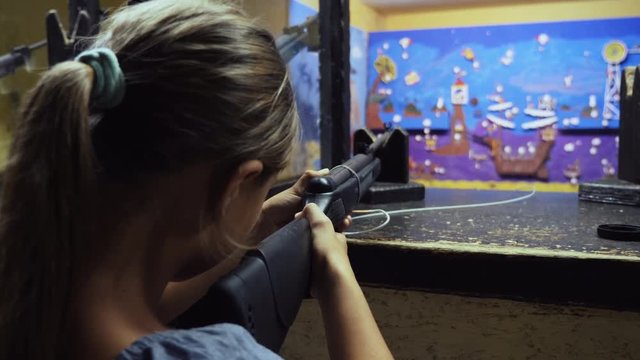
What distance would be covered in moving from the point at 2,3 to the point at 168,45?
85 centimetres

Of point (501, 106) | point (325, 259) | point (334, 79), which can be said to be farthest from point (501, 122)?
point (325, 259)

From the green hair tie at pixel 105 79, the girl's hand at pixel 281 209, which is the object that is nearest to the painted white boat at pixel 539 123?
the girl's hand at pixel 281 209

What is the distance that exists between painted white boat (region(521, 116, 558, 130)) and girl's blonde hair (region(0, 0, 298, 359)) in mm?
1607

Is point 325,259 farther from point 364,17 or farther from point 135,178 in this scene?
point 364,17

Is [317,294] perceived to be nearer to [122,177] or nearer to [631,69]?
[122,177]

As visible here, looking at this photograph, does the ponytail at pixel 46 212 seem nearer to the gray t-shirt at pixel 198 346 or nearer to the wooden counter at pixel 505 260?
the gray t-shirt at pixel 198 346

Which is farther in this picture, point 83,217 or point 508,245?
point 508,245

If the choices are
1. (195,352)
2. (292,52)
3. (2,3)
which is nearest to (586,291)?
(195,352)

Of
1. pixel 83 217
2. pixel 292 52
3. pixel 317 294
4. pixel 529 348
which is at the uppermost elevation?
pixel 292 52

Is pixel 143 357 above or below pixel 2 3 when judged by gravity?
below

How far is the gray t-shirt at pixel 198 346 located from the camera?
37 cm

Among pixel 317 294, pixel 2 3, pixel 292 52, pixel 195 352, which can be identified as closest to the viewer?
pixel 195 352

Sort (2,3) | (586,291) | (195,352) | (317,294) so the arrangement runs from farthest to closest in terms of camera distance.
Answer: (2,3)
(586,291)
(317,294)
(195,352)

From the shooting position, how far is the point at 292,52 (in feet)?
4.19
